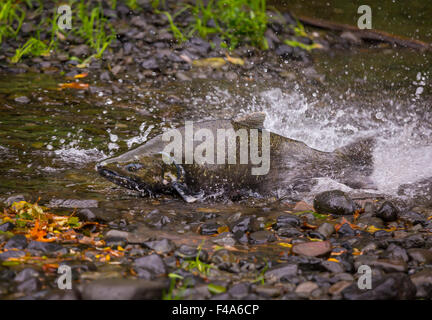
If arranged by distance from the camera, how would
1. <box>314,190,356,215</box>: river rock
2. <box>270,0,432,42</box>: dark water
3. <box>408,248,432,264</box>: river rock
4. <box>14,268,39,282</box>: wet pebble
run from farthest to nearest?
<box>270,0,432,42</box>: dark water, <box>314,190,356,215</box>: river rock, <box>408,248,432,264</box>: river rock, <box>14,268,39,282</box>: wet pebble

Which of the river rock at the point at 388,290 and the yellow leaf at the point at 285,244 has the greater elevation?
the yellow leaf at the point at 285,244

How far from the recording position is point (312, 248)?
3.58m

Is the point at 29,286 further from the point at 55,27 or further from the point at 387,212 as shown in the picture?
the point at 55,27

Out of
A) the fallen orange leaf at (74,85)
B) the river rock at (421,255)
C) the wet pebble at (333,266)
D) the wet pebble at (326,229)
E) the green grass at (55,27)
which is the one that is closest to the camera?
the wet pebble at (333,266)

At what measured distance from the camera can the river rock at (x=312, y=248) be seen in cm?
354

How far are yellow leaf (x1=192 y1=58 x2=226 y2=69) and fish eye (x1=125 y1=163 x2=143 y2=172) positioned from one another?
4539 mm

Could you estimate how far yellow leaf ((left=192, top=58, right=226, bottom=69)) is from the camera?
8.66 m

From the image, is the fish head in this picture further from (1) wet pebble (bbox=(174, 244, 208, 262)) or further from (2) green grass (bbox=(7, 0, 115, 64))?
(2) green grass (bbox=(7, 0, 115, 64))

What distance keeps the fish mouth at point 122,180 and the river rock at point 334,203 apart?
150 cm

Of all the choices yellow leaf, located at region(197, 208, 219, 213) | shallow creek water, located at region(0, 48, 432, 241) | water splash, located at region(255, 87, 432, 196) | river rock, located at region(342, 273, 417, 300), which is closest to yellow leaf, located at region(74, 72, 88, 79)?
shallow creek water, located at region(0, 48, 432, 241)

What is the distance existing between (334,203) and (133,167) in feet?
5.66

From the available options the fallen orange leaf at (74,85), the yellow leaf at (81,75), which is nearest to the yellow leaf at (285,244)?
the fallen orange leaf at (74,85)

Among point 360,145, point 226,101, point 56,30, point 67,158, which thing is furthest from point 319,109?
point 56,30

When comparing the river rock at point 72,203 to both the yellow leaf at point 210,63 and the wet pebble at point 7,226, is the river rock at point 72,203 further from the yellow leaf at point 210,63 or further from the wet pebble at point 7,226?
the yellow leaf at point 210,63
